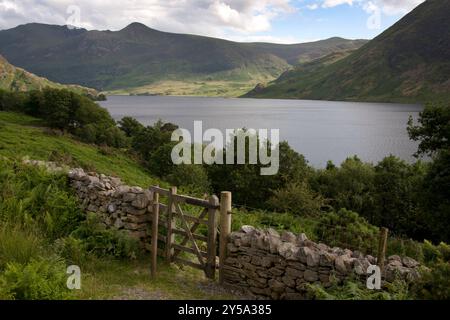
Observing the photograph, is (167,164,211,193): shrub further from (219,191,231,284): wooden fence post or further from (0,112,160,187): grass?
(219,191,231,284): wooden fence post

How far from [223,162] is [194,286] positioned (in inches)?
1907

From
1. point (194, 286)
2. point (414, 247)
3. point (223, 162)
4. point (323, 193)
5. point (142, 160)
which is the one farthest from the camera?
point (142, 160)

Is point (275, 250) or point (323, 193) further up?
point (275, 250)

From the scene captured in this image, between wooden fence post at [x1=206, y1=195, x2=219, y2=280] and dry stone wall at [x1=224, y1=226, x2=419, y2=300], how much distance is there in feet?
1.38

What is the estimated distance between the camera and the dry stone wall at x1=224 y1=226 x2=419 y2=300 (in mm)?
8490

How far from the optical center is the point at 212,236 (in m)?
10.5

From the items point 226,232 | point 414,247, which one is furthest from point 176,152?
point 226,232

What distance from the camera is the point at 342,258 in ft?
28.4

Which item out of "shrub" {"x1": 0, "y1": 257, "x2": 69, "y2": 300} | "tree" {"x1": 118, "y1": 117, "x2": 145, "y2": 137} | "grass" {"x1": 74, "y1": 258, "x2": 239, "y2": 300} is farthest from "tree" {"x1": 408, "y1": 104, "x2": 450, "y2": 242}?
"tree" {"x1": 118, "y1": 117, "x2": 145, "y2": 137}

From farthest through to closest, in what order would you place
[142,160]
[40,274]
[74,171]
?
[142,160] < [74,171] < [40,274]

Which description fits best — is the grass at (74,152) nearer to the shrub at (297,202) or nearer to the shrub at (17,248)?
the shrub at (297,202)

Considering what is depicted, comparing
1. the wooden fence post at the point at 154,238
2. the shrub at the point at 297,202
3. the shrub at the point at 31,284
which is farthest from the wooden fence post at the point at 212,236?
the shrub at the point at 297,202

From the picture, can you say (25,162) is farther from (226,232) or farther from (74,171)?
(226,232)

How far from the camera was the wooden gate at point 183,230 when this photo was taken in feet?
34.5
